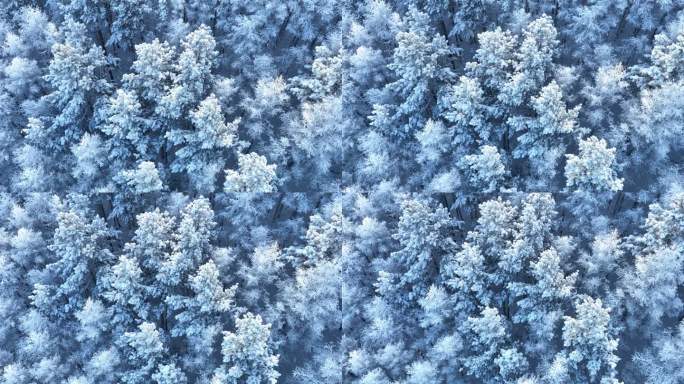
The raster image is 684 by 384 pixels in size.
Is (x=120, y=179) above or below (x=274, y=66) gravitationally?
below

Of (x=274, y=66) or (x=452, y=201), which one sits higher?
(x=274, y=66)

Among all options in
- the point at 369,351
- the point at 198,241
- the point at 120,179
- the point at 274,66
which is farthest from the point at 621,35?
the point at 120,179

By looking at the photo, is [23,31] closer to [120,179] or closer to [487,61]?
[120,179]

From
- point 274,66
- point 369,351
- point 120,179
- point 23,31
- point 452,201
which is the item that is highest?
point 23,31

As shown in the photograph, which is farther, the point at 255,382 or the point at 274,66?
the point at 274,66

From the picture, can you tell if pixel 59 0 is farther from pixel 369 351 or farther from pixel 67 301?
pixel 369 351

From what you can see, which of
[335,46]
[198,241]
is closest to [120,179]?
[198,241]
